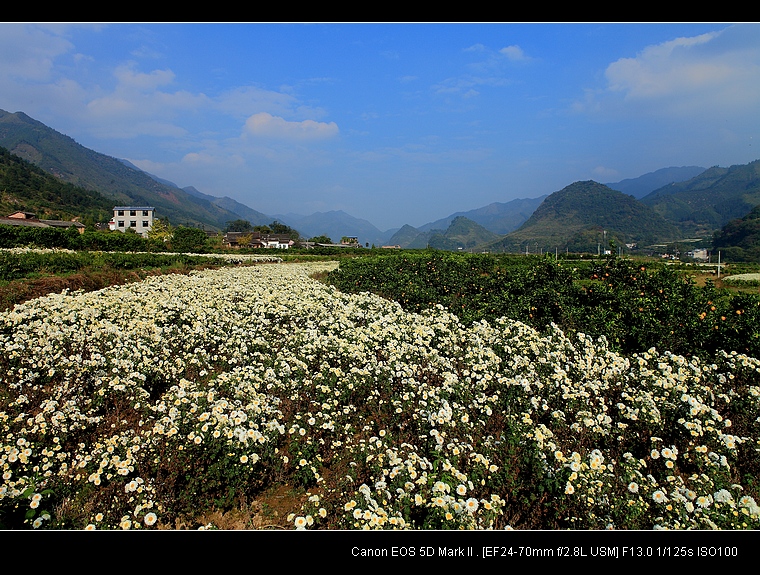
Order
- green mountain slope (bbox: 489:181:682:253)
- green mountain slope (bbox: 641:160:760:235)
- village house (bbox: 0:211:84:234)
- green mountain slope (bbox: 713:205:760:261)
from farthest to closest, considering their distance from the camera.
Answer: green mountain slope (bbox: 489:181:682:253) → green mountain slope (bbox: 641:160:760:235) → village house (bbox: 0:211:84:234) → green mountain slope (bbox: 713:205:760:261)

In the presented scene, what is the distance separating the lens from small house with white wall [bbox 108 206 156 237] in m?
97.9

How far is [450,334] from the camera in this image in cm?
661

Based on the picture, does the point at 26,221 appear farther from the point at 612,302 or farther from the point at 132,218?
the point at 612,302

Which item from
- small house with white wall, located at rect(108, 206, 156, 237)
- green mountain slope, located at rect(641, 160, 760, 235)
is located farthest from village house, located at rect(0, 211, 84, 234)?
green mountain slope, located at rect(641, 160, 760, 235)

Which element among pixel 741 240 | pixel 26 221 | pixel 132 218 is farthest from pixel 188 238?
pixel 741 240

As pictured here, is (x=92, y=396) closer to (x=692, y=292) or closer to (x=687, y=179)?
(x=692, y=292)

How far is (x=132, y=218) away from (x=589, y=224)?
13066cm

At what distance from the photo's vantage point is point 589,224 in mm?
134500

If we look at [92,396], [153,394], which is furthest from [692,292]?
[92,396]

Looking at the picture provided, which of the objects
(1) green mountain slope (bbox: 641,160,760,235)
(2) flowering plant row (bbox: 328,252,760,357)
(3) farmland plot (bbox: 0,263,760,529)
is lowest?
(3) farmland plot (bbox: 0,263,760,529)

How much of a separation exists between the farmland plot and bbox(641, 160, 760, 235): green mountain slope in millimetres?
95128

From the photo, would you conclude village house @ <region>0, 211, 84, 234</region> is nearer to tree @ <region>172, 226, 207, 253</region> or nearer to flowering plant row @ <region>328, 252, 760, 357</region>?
tree @ <region>172, 226, 207, 253</region>

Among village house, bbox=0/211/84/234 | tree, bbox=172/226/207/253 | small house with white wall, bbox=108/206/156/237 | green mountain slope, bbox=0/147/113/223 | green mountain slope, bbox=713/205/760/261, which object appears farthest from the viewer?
small house with white wall, bbox=108/206/156/237

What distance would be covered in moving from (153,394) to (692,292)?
8.40 m
